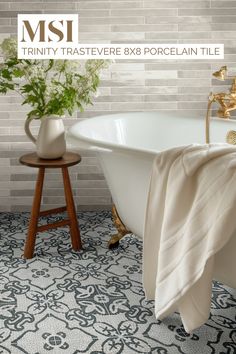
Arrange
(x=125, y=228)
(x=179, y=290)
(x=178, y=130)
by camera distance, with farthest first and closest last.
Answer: (x=178, y=130) → (x=125, y=228) → (x=179, y=290)

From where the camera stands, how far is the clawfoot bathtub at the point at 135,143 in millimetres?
2021

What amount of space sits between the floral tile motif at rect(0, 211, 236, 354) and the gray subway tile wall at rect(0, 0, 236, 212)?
57cm

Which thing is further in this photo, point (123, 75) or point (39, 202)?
point (123, 75)

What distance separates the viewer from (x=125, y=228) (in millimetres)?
2725

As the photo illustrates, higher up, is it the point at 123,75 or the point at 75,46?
the point at 75,46

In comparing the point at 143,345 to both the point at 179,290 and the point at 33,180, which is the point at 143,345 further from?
the point at 33,180

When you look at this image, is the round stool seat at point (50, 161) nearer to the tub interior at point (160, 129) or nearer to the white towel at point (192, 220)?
the tub interior at point (160, 129)

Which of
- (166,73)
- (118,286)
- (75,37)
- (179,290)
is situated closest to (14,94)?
(75,37)

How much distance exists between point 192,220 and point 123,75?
1.86 m

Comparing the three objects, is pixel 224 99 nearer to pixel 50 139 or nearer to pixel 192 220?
pixel 50 139

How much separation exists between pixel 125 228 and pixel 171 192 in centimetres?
98

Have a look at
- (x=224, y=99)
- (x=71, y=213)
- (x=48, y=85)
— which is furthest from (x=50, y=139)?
(x=224, y=99)

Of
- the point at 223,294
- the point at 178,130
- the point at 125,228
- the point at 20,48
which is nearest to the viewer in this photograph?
the point at 223,294

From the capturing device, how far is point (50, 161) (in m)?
2.73
